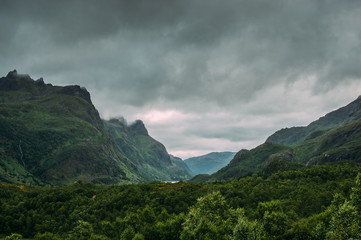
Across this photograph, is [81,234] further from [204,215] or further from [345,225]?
[345,225]

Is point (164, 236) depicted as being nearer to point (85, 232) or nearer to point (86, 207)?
point (85, 232)

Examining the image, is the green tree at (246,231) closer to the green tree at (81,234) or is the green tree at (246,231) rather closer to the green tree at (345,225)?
the green tree at (345,225)

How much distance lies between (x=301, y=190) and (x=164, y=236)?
122 meters

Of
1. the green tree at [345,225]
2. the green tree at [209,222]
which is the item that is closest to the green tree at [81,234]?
the green tree at [209,222]

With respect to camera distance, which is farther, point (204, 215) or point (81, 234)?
point (81, 234)

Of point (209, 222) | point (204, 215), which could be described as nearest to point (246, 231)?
point (209, 222)

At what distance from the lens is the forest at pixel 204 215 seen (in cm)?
8006

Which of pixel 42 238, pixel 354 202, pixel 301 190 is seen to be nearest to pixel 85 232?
pixel 42 238

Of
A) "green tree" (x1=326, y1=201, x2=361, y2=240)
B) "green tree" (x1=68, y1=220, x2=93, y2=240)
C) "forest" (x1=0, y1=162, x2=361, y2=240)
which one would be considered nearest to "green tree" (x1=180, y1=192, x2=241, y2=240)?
"forest" (x1=0, y1=162, x2=361, y2=240)

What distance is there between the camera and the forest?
80062mm

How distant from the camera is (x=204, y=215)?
357 ft

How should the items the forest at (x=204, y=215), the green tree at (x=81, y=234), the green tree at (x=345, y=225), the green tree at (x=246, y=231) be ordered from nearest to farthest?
the green tree at (x=345, y=225), the green tree at (x=246, y=231), the forest at (x=204, y=215), the green tree at (x=81, y=234)

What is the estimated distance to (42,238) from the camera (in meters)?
120

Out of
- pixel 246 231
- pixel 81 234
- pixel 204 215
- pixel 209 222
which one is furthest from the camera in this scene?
pixel 81 234
